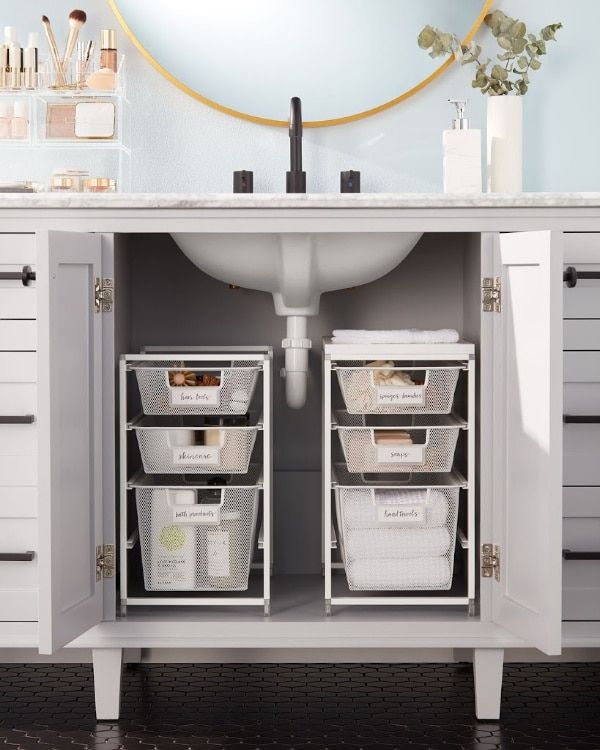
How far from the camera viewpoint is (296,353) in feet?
7.36

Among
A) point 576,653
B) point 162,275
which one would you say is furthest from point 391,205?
point 576,653

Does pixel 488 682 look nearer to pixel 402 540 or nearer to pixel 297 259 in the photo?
pixel 402 540

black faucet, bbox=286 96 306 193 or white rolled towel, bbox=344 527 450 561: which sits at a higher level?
black faucet, bbox=286 96 306 193

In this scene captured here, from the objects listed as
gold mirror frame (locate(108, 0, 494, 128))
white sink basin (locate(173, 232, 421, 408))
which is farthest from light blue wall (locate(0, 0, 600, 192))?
white sink basin (locate(173, 232, 421, 408))

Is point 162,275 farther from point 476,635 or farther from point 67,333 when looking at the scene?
point 476,635

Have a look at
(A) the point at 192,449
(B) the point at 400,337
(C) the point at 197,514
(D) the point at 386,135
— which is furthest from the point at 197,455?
(D) the point at 386,135

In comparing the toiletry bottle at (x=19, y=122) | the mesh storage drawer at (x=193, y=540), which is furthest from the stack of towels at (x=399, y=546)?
the toiletry bottle at (x=19, y=122)

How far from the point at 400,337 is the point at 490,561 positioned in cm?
49

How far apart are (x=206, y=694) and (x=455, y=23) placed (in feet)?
5.66

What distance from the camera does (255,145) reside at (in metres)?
2.59

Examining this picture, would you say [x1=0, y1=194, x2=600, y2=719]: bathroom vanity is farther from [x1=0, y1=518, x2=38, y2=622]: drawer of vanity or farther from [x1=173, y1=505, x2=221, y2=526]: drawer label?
[x1=173, y1=505, x2=221, y2=526]: drawer label

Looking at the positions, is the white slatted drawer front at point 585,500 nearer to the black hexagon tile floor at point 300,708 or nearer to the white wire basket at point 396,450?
the white wire basket at point 396,450

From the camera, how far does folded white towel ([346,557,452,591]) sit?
2.10m

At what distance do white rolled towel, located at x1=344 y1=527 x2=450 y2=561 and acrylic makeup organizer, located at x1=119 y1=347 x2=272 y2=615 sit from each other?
0.19m
